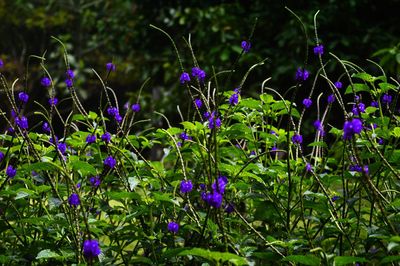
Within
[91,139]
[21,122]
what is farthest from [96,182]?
[21,122]

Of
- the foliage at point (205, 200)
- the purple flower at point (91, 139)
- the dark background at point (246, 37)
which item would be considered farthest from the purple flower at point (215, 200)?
the dark background at point (246, 37)

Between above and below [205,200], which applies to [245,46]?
above

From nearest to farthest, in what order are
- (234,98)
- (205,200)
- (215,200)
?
1. (215,200)
2. (205,200)
3. (234,98)

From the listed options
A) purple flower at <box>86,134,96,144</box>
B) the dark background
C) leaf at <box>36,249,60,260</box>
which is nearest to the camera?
leaf at <box>36,249,60,260</box>

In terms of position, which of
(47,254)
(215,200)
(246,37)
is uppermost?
(215,200)

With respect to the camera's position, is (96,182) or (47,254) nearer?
(47,254)

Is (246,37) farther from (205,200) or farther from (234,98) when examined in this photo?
(205,200)

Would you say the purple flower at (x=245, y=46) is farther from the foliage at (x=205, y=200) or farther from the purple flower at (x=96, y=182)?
the purple flower at (x=96, y=182)

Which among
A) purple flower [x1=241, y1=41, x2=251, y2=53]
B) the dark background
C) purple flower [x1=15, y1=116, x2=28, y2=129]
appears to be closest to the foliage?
purple flower [x1=15, y1=116, x2=28, y2=129]

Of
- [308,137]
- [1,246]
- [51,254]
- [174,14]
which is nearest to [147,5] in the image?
[174,14]

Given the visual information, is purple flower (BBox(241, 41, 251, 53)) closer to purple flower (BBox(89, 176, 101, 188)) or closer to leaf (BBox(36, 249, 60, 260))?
purple flower (BBox(89, 176, 101, 188))

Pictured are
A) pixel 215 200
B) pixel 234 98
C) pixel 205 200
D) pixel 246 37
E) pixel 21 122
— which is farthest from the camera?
pixel 246 37

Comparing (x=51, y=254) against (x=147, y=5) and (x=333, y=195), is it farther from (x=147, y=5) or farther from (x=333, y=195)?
(x=147, y=5)

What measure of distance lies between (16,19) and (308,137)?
6.44m
